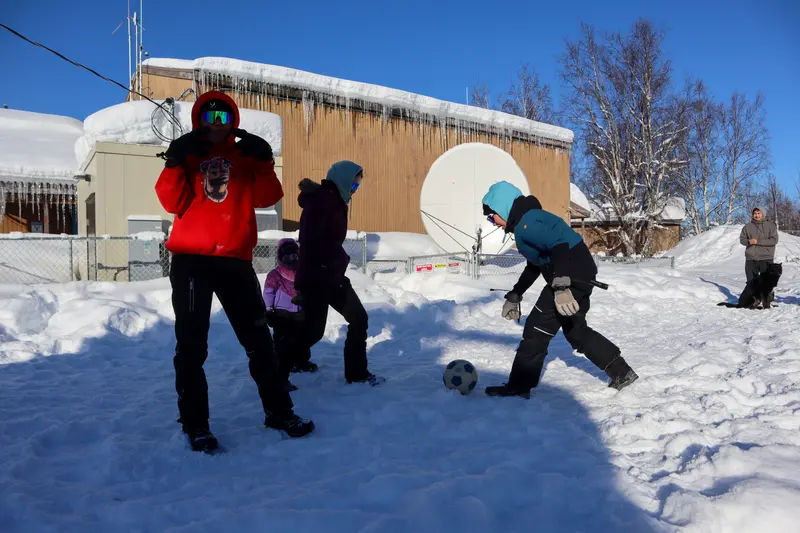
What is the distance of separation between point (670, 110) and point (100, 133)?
75.2 feet

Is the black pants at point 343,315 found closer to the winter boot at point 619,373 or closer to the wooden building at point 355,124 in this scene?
the winter boot at point 619,373

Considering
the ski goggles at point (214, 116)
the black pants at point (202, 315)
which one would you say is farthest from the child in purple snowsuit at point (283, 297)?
the ski goggles at point (214, 116)

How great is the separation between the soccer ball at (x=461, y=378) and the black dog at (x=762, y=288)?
6.98m

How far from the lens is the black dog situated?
8.68 m

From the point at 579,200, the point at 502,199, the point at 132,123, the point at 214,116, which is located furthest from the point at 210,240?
the point at 579,200

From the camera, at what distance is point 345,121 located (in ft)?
54.7

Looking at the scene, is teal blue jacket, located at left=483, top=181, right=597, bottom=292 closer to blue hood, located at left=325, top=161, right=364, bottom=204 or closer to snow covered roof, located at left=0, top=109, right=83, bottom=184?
blue hood, located at left=325, top=161, right=364, bottom=204

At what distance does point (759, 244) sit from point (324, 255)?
805 cm

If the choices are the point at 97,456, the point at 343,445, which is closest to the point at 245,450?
the point at 343,445

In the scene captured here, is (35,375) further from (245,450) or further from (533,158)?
(533,158)

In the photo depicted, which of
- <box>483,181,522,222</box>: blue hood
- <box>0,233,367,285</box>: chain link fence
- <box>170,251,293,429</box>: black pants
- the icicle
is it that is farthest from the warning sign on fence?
<box>170,251,293,429</box>: black pants

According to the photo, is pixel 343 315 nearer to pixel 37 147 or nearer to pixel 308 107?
pixel 308 107

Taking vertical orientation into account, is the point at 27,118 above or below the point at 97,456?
above

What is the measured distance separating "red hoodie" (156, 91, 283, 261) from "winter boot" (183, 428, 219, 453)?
863 mm
